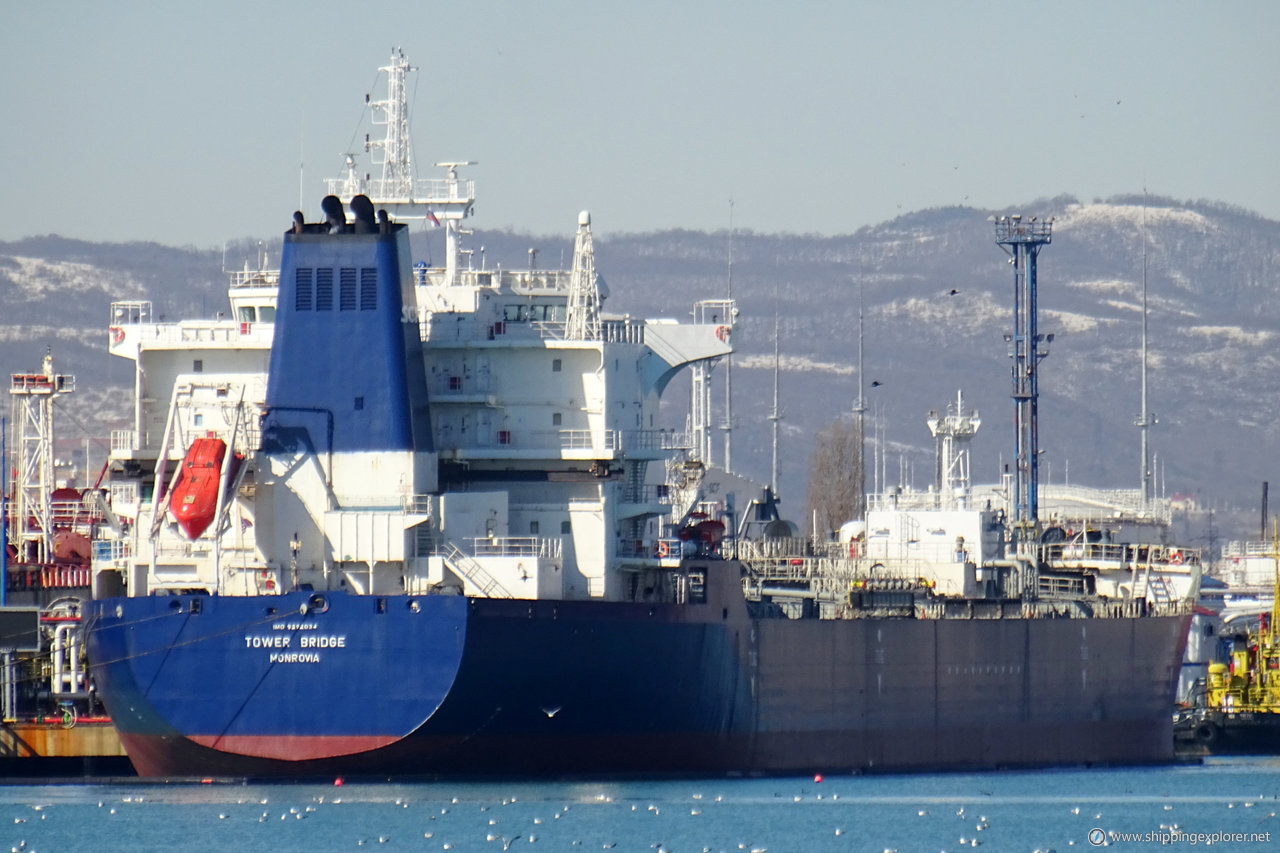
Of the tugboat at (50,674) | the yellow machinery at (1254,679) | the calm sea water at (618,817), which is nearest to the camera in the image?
the calm sea water at (618,817)

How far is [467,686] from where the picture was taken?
140 feet

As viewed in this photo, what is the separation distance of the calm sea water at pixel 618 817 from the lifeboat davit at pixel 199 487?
4222 millimetres

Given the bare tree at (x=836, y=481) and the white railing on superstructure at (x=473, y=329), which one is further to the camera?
the bare tree at (x=836, y=481)

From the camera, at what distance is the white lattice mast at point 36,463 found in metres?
61.9

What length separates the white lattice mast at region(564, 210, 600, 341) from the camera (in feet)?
157

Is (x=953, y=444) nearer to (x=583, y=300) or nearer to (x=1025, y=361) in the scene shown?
(x=1025, y=361)

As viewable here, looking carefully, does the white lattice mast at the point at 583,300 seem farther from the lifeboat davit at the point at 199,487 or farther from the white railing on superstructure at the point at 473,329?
the lifeboat davit at the point at 199,487

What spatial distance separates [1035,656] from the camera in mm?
57094

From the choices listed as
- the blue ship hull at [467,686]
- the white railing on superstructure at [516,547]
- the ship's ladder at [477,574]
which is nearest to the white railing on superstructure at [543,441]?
the white railing on superstructure at [516,547]

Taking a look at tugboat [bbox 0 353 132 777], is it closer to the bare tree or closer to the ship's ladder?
the ship's ladder

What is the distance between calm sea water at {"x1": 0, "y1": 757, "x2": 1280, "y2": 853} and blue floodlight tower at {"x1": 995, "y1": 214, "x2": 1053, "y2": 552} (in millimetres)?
19488

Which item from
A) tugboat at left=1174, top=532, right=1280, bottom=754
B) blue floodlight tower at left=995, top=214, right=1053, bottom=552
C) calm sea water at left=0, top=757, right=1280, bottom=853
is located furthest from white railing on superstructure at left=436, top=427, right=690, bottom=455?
blue floodlight tower at left=995, top=214, right=1053, bottom=552

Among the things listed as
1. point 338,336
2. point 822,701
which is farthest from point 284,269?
point 822,701

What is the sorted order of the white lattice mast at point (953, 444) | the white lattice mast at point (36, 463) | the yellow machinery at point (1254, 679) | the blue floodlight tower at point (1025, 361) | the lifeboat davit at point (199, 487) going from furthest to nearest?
the blue floodlight tower at point (1025, 361), the white lattice mast at point (953, 444), the yellow machinery at point (1254, 679), the white lattice mast at point (36, 463), the lifeboat davit at point (199, 487)
